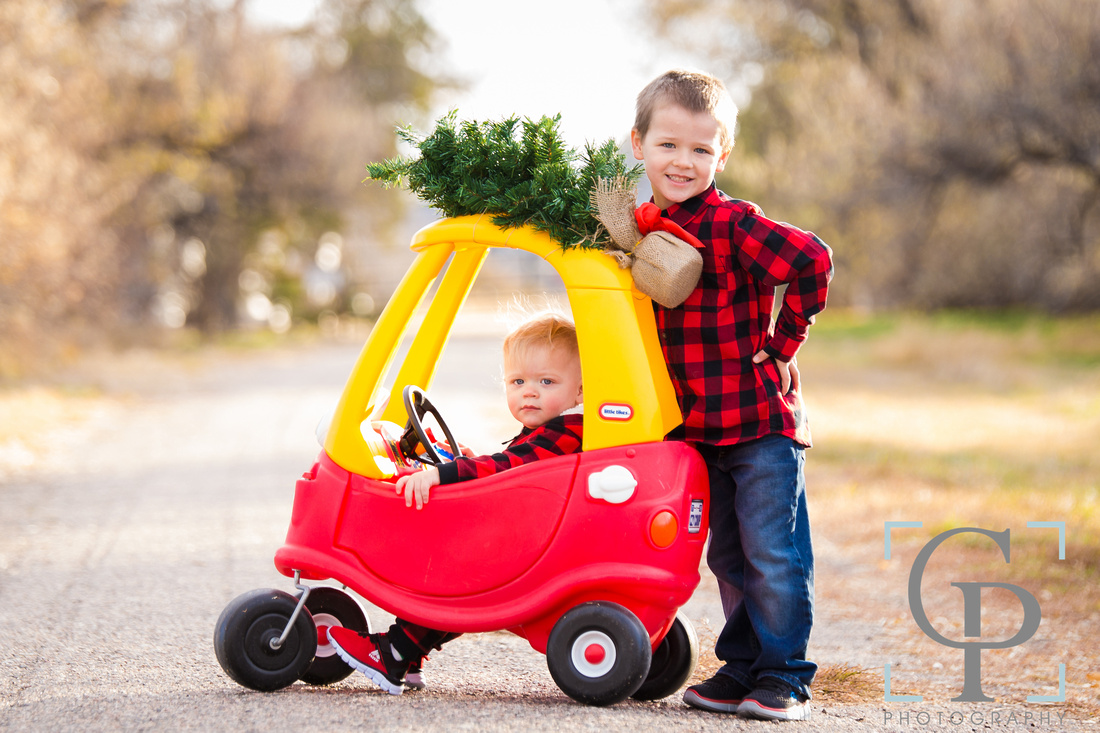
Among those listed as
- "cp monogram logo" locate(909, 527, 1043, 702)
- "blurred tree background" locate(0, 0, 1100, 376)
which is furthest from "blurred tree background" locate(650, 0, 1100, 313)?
"cp monogram logo" locate(909, 527, 1043, 702)

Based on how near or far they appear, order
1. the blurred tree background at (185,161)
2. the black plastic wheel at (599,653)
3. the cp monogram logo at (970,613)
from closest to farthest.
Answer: the black plastic wheel at (599,653) → the cp monogram logo at (970,613) → the blurred tree background at (185,161)

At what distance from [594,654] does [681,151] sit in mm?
1459

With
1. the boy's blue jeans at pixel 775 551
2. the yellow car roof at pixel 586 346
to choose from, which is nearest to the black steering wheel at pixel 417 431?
the yellow car roof at pixel 586 346

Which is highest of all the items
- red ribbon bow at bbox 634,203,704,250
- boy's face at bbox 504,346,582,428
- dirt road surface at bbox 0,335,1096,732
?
red ribbon bow at bbox 634,203,704,250

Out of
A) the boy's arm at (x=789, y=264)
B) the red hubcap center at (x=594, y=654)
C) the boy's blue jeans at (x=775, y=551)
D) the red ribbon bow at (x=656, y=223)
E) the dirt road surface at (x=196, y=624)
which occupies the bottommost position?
the dirt road surface at (x=196, y=624)

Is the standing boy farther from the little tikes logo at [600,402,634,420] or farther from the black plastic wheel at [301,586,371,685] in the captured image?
the black plastic wheel at [301,586,371,685]

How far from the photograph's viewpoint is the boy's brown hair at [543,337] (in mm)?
3262

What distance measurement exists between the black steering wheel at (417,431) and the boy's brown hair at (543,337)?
1.12 feet

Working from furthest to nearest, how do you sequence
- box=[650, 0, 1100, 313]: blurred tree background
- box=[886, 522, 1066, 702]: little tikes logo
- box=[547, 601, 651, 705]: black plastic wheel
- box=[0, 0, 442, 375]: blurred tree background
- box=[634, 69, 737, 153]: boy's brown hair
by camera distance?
box=[650, 0, 1100, 313]: blurred tree background → box=[0, 0, 442, 375]: blurred tree background → box=[886, 522, 1066, 702]: little tikes logo → box=[634, 69, 737, 153]: boy's brown hair → box=[547, 601, 651, 705]: black plastic wheel

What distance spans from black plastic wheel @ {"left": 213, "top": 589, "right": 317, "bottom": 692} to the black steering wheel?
1.95 ft

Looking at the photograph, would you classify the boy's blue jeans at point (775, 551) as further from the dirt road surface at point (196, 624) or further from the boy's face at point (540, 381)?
the boy's face at point (540, 381)

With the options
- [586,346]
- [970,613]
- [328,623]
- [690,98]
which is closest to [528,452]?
[586,346]

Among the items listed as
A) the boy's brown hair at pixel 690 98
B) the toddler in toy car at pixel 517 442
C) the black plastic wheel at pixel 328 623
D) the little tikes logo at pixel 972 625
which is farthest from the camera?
the little tikes logo at pixel 972 625

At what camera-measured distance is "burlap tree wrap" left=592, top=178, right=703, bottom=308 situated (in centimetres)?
298
